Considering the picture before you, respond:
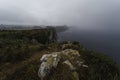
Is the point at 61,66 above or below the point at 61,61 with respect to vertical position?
below

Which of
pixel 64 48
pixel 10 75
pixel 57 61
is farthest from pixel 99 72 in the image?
pixel 10 75

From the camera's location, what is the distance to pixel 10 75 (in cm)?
1599

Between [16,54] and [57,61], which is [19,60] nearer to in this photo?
[16,54]

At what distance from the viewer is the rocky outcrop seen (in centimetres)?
1525

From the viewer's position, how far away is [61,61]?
53.2 ft

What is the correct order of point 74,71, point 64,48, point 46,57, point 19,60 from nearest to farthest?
point 74,71 < point 46,57 < point 19,60 < point 64,48

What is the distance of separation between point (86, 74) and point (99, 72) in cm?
92

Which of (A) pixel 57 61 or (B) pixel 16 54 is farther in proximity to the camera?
(B) pixel 16 54

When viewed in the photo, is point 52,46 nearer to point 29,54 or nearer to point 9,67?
point 29,54

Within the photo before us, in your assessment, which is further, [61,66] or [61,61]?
[61,61]

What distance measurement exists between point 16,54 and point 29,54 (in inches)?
42.9

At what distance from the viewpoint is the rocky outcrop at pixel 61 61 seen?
1525 cm

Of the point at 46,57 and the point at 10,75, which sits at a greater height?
the point at 46,57

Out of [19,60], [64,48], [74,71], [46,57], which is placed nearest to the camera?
[74,71]
